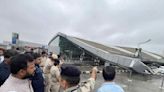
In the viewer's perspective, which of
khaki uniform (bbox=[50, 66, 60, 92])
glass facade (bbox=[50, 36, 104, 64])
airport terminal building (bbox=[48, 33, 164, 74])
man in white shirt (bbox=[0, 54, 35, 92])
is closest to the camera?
man in white shirt (bbox=[0, 54, 35, 92])

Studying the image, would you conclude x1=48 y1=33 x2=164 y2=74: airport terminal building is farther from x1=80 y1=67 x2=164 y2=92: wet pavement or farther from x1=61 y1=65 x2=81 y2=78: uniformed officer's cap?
x1=61 y1=65 x2=81 y2=78: uniformed officer's cap

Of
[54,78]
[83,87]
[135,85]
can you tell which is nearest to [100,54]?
[135,85]

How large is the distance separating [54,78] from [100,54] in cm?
2726

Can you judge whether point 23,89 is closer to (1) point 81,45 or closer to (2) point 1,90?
(2) point 1,90

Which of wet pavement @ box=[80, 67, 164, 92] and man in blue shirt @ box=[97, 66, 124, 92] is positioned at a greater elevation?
man in blue shirt @ box=[97, 66, 124, 92]

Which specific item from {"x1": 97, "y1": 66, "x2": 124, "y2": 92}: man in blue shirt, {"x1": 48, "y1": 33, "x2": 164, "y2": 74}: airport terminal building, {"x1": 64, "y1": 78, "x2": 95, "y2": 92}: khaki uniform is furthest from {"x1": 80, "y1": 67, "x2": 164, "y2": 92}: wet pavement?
{"x1": 48, "y1": 33, "x2": 164, "y2": 74}: airport terminal building

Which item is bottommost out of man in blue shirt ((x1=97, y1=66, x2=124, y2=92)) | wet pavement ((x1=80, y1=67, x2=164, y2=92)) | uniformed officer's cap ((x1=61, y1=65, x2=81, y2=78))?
wet pavement ((x1=80, y1=67, x2=164, y2=92))

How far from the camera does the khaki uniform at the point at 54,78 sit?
558 cm

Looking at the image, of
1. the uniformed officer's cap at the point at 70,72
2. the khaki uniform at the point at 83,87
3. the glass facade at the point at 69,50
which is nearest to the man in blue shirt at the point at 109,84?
the khaki uniform at the point at 83,87

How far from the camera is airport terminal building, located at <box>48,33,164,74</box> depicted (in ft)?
88.3

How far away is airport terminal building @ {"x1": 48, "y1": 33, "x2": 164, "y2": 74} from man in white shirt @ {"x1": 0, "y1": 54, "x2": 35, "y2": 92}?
23.9m

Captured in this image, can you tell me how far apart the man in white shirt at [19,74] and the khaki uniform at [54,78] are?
297cm

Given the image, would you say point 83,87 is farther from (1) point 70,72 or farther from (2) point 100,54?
(2) point 100,54

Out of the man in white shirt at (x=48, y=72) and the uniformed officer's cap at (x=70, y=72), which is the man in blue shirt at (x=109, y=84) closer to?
the uniformed officer's cap at (x=70, y=72)
